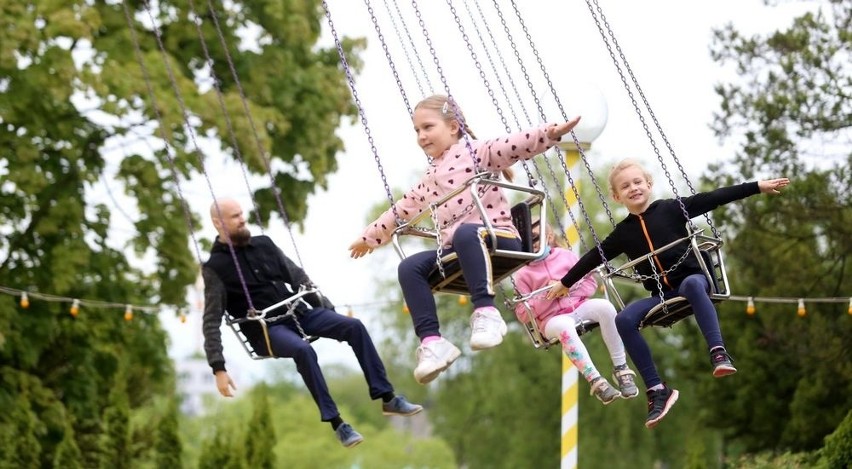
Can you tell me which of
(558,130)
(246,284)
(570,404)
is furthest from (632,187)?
(570,404)

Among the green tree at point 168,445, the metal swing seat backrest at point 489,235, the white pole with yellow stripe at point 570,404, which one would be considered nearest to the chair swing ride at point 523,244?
the metal swing seat backrest at point 489,235

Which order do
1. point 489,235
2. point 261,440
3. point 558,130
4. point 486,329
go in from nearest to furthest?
1. point 486,329
2. point 558,130
3. point 489,235
4. point 261,440

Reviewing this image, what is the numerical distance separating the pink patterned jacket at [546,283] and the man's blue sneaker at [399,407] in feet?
3.70

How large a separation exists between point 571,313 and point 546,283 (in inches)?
11.7

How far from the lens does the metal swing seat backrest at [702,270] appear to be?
9.65 meters

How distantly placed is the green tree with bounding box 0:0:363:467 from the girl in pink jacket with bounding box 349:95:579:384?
1020 cm

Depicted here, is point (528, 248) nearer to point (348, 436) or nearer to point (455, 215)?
point (455, 215)

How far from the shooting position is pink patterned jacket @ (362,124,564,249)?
9.06 metres

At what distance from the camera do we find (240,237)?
1076 centimetres

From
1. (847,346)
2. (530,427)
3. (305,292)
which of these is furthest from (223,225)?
(530,427)

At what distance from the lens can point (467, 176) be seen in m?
9.40

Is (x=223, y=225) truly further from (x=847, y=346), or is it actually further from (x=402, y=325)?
(x=402, y=325)

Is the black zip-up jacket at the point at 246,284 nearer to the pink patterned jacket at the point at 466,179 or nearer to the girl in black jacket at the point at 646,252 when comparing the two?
the pink patterned jacket at the point at 466,179

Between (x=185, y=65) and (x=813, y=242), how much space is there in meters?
9.41
